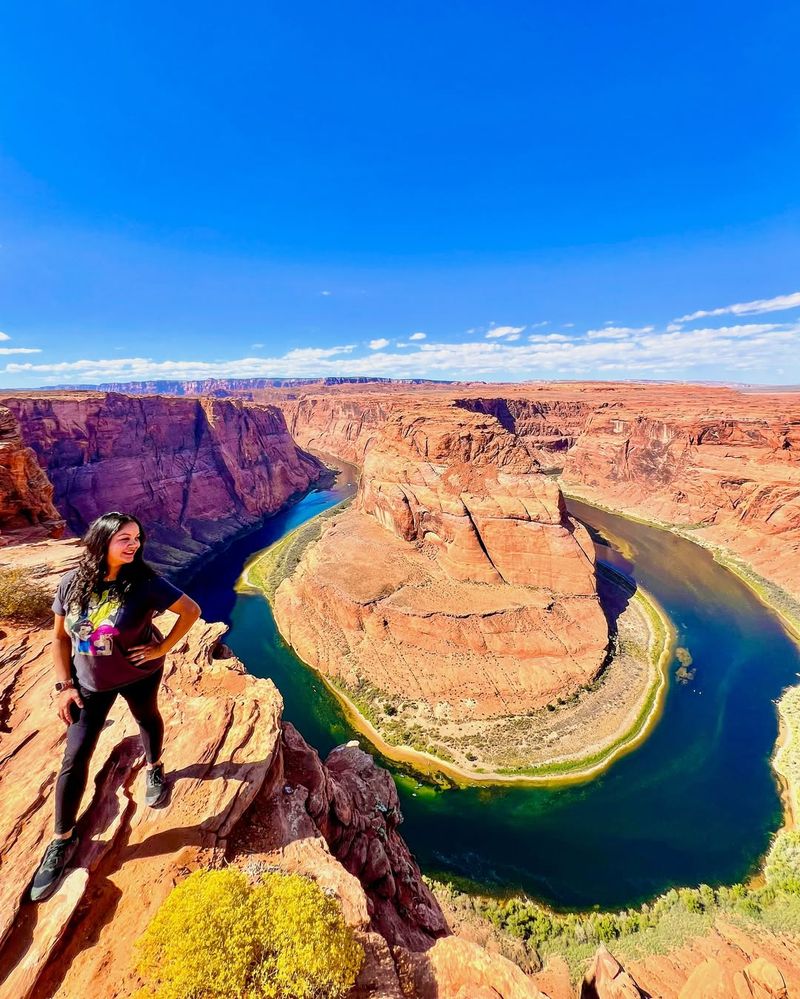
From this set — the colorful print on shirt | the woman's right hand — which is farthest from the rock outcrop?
the colorful print on shirt

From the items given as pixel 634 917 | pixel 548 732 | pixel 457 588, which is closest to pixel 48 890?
pixel 634 917

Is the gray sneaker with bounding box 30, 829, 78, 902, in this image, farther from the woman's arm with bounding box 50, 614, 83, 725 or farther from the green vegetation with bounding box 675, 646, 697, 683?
the green vegetation with bounding box 675, 646, 697, 683

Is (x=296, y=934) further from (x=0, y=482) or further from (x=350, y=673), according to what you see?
(x=350, y=673)

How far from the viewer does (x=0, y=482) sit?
53.8ft

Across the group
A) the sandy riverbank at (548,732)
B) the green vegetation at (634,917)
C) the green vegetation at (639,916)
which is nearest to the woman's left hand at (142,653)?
the green vegetation at (639,916)

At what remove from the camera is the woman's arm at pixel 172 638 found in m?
4.57

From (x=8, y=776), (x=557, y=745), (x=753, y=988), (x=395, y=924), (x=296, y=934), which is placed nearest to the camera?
(x=296, y=934)

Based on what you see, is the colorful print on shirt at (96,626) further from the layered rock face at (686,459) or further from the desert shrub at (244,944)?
the layered rock face at (686,459)

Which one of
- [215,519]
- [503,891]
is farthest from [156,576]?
[215,519]

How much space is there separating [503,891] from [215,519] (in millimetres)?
54620

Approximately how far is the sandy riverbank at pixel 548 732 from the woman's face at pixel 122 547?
24171 millimetres

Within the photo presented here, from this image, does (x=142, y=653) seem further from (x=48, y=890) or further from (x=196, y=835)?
(x=196, y=835)

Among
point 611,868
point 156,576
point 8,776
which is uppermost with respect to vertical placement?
point 156,576

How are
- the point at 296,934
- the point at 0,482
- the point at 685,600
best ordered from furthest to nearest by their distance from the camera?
the point at 685,600
the point at 0,482
the point at 296,934
